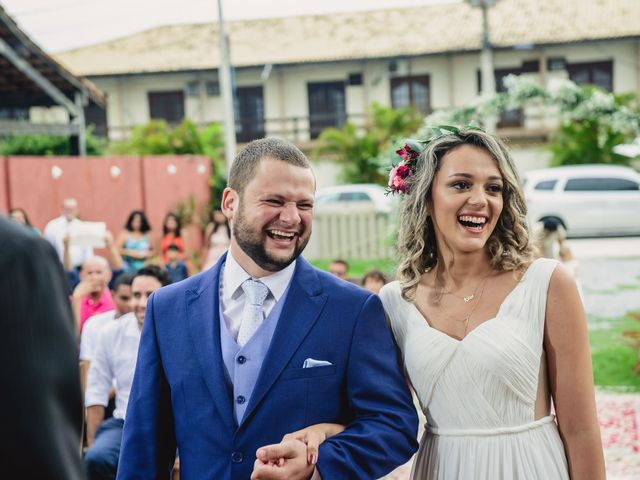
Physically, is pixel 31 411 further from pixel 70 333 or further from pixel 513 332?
pixel 513 332

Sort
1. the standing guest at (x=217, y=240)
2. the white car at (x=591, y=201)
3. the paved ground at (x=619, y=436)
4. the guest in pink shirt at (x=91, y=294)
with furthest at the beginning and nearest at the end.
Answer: the white car at (x=591, y=201) → the standing guest at (x=217, y=240) → the guest in pink shirt at (x=91, y=294) → the paved ground at (x=619, y=436)

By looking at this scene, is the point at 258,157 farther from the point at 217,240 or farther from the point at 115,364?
the point at 217,240

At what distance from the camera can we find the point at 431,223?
3371 mm

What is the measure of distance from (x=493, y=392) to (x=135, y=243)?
→ 9555 mm

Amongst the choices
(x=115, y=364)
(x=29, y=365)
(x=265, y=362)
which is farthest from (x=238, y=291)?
(x=115, y=364)

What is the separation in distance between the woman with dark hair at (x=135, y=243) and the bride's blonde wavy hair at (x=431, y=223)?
28.4 feet

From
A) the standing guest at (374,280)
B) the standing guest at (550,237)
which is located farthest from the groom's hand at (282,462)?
the standing guest at (550,237)

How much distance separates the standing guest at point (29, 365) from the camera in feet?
A: 3.69

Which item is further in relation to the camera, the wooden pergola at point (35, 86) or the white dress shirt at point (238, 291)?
the wooden pergola at point (35, 86)

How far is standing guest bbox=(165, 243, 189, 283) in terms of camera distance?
34.2 feet

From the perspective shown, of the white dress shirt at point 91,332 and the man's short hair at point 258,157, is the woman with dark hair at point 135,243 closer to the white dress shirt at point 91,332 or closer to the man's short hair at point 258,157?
the white dress shirt at point 91,332

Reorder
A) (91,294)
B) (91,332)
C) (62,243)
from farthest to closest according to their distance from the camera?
(62,243) → (91,294) → (91,332)

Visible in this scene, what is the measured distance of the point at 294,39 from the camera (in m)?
36.6

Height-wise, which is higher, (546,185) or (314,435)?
(314,435)
